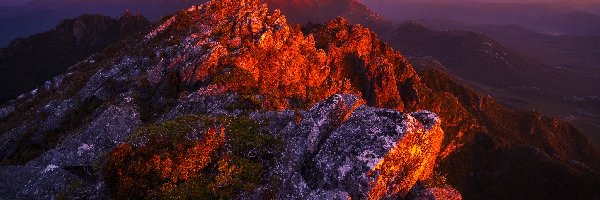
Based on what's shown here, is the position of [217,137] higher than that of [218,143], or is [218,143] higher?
[217,137]

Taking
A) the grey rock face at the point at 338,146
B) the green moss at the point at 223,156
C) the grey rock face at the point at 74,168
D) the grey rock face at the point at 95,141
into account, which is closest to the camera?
the green moss at the point at 223,156

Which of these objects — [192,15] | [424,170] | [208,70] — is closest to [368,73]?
[192,15]

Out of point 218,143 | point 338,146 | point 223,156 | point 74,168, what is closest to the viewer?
point 338,146

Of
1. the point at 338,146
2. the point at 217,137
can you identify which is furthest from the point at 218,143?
the point at 338,146

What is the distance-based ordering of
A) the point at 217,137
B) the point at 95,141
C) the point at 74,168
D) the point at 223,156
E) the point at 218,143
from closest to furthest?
the point at 223,156 → the point at 218,143 → the point at 217,137 → the point at 74,168 → the point at 95,141

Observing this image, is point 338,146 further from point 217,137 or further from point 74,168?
point 74,168

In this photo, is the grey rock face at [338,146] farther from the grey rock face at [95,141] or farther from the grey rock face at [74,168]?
the grey rock face at [95,141]

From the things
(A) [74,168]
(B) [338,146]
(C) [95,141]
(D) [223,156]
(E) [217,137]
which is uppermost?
(B) [338,146]

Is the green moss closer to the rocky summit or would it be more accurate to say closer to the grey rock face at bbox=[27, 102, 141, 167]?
the rocky summit

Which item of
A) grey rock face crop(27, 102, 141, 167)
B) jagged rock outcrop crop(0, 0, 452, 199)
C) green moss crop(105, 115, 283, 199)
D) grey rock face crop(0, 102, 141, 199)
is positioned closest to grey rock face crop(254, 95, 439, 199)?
jagged rock outcrop crop(0, 0, 452, 199)

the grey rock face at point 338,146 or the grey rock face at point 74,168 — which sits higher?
the grey rock face at point 338,146

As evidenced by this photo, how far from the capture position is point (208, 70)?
134 ft

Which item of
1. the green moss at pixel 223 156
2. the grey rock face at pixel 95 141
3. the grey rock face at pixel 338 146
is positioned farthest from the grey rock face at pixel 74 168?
the grey rock face at pixel 338 146

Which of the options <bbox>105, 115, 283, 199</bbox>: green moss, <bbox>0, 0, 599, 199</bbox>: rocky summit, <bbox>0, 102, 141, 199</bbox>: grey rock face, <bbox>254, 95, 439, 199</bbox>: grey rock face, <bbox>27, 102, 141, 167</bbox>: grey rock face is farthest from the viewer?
<bbox>27, 102, 141, 167</bbox>: grey rock face
